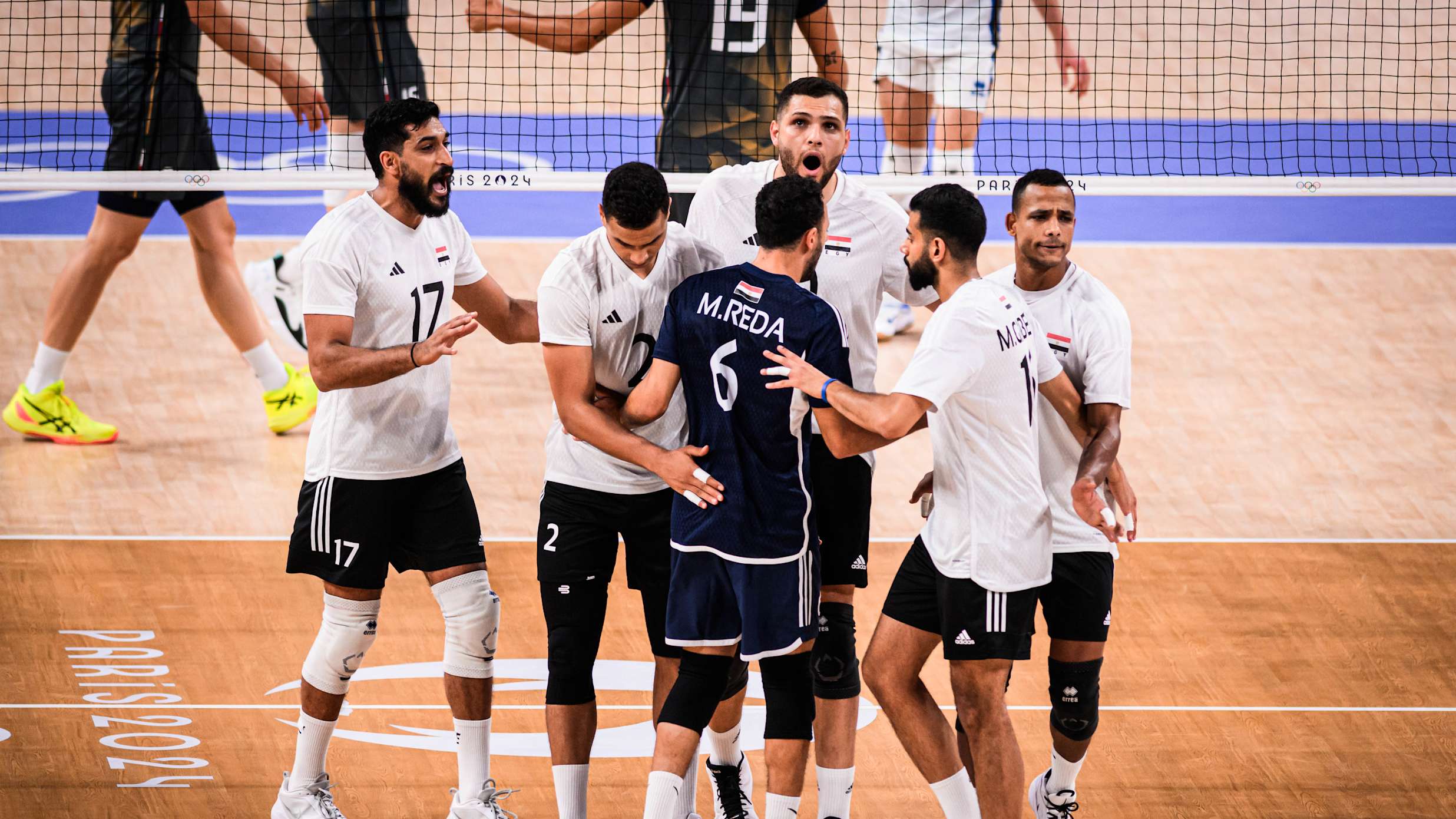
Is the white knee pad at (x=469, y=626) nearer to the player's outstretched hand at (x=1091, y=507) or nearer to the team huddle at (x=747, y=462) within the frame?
the team huddle at (x=747, y=462)

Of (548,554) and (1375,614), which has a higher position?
(548,554)

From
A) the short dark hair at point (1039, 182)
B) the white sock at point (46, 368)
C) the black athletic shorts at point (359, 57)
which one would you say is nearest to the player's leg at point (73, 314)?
the white sock at point (46, 368)

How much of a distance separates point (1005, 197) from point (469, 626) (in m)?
10.6

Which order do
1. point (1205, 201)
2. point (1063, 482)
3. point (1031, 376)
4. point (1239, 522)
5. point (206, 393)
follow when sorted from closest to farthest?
point (1031, 376) → point (1063, 482) → point (1239, 522) → point (206, 393) → point (1205, 201)

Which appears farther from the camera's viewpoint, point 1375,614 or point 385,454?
point 1375,614

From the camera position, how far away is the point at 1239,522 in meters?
8.19

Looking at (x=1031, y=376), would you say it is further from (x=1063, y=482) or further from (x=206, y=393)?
(x=206, y=393)

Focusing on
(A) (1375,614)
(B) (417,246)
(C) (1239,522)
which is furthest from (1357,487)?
(B) (417,246)

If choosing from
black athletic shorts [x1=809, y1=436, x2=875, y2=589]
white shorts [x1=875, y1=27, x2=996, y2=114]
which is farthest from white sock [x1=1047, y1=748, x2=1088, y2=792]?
white shorts [x1=875, y1=27, x2=996, y2=114]

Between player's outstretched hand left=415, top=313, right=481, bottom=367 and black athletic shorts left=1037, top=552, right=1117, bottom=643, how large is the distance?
192 centimetres

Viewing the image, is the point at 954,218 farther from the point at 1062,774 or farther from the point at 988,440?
the point at 1062,774

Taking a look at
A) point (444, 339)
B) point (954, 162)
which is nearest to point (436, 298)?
point (444, 339)

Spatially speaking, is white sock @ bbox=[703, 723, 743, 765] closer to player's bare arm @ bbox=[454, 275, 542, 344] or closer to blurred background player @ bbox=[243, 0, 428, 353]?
player's bare arm @ bbox=[454, 275, 542, 344]

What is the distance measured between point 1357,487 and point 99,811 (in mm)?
6348
